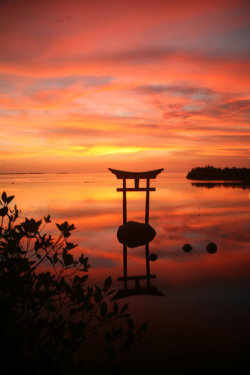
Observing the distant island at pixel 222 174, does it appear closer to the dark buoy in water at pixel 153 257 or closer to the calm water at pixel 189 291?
the calm water at pixel 189 291

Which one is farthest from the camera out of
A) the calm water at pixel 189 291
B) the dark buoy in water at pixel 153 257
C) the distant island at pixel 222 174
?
the distant island at pixel 222 174

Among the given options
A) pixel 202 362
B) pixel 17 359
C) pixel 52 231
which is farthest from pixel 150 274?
pixel 52 231

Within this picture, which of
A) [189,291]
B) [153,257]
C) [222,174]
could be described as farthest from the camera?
[222,174]

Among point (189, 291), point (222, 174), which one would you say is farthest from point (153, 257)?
point (222, 174)

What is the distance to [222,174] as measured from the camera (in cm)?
7869

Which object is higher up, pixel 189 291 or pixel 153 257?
pixel 153 257

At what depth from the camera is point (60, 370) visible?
271cm

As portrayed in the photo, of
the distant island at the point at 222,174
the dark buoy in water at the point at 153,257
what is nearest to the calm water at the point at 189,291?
the dark buoy in water at the point at 153,257

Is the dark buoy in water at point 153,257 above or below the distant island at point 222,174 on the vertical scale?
below

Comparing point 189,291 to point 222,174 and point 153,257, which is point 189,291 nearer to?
point 153,257

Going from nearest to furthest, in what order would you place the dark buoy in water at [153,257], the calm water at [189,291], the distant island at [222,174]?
the calm water at [189,291]
the dark buoy in water at [153,257]
the distant island at [222,174]

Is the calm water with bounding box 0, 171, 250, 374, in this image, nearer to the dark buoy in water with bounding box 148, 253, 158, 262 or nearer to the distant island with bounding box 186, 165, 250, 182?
the dark buoy in water with bounding box 148, 253, 158, 262

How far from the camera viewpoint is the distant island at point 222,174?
7806 centimetres

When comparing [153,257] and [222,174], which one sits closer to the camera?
[153,257]
